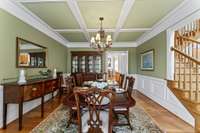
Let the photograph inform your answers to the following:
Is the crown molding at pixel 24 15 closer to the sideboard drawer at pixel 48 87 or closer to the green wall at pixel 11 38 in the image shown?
the green wall at pixel 11 38

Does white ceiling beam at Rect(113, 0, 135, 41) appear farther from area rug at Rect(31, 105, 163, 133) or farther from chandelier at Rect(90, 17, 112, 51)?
area rug at Rect(31, 105, 163, 133)

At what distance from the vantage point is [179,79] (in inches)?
144

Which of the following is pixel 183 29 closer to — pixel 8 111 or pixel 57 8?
pixel 57 8

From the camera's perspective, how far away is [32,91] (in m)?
3.46

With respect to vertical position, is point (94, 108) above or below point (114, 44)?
below

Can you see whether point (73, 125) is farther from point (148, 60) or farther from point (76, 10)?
point (148, 60)

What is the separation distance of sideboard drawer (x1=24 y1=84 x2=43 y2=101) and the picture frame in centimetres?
397

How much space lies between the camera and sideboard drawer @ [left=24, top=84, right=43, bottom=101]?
3246mm

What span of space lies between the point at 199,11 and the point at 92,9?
2157 mm

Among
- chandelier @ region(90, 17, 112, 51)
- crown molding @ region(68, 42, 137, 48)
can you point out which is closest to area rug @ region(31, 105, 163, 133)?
chandelier @ region(90, 17, 112, 51)

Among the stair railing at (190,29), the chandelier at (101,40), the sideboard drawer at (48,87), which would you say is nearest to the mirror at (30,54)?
the sideboard drawer at (48,87)

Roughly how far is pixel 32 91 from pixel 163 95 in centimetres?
356

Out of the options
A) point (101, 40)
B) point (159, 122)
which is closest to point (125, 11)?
point (101, 40)

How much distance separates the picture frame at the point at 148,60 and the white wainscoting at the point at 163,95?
392 mm
